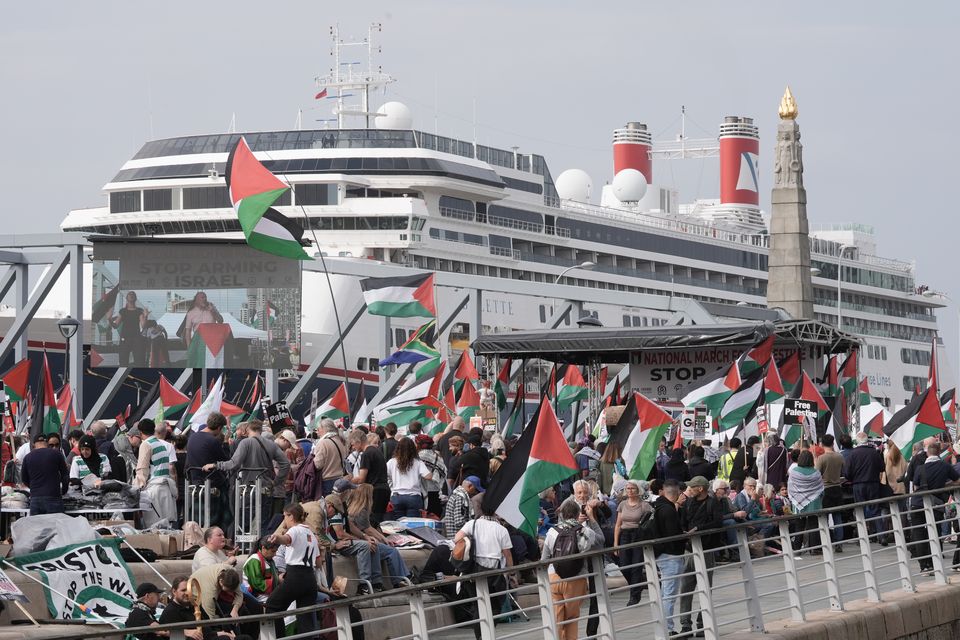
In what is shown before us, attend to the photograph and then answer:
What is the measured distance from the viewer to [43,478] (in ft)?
44.9

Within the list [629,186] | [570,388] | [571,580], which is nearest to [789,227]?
[570,388]

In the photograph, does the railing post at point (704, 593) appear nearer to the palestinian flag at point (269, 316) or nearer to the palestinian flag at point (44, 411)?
the palestinian flag at point (44, 411)

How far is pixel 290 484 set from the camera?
15.6 meters

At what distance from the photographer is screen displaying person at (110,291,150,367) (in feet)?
86.3

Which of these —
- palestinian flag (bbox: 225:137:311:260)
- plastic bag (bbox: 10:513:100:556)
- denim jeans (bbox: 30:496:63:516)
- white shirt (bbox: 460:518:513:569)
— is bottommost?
white shirt (bbox: 460:518:513:569)

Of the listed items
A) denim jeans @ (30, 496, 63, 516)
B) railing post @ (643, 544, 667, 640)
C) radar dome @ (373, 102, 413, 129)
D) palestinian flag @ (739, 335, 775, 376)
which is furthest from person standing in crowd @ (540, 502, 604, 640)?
radar dome @ (373, 102, 413, 129)

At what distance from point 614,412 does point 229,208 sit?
3518 centimetres

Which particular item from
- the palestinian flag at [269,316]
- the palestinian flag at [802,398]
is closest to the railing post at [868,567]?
the palestinian flag at [802,398]

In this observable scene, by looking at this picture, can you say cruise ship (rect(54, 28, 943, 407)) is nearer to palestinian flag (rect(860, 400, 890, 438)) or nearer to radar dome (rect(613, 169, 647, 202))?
radar dome (rect(613, 169, 647, 202))

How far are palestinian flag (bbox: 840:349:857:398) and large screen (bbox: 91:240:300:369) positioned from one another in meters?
10.1

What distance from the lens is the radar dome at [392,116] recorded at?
6150cm

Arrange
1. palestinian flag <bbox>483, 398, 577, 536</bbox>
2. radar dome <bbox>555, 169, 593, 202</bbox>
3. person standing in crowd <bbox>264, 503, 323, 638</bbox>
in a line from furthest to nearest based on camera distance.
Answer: radar dome <bbox>555, 169, 593, 202</bbox> → palestinian flag <bbox>483, 398, 577, 536</bbox> → person standing in crowd <bbox>264, 503, 323, 638</bbox>

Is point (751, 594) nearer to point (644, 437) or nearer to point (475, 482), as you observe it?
point (475, 482)

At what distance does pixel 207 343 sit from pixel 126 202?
3115cm
